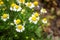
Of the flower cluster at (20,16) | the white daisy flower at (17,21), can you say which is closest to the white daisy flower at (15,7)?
the flower cluster at (20,16)

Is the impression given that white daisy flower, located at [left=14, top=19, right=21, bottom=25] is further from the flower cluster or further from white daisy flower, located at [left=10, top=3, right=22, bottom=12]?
white daisy flower, located at [left=10, top=3, right=22, bottom=12]

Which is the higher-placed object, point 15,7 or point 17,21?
point 15,7

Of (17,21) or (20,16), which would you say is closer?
(17,21)

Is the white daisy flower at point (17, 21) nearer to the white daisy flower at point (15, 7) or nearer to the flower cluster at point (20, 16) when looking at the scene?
the flower cluster at point (20, 16)

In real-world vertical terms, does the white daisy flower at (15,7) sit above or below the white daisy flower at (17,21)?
above

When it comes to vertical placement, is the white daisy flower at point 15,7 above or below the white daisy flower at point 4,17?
above

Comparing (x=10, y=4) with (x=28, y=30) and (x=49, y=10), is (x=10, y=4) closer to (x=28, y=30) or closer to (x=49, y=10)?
(x=28, y=30)

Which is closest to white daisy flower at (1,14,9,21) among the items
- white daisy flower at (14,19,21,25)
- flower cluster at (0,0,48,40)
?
flower cluster at (0,0,48,40)

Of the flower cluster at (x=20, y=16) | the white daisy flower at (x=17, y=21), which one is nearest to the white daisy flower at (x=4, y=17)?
the flower cluster at (x=20, y=16)

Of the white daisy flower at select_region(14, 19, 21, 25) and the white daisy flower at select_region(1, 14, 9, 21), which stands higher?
the white daisy flower at select_region(1, 14, 9, 21)

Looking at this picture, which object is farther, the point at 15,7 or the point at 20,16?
Answer: the point at 20,16

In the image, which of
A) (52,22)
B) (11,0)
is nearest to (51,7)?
(52,22)
